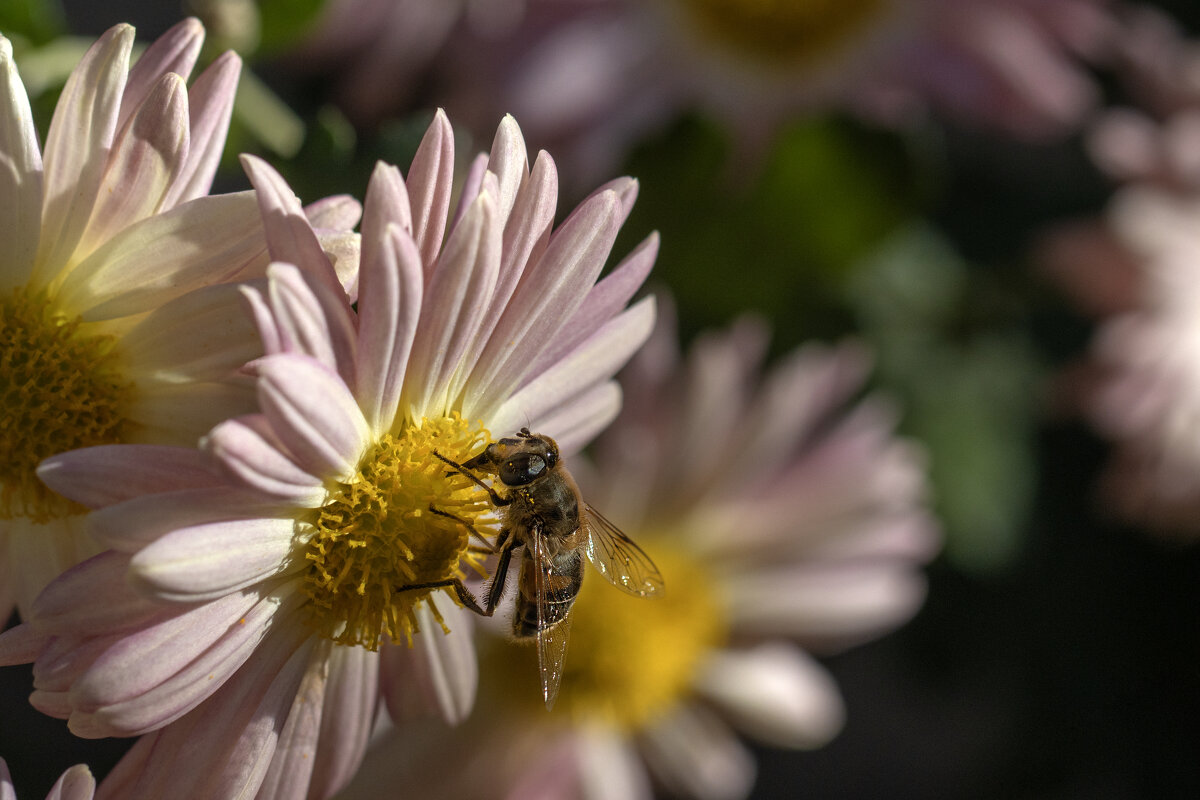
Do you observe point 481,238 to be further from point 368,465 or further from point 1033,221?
point 1033,221

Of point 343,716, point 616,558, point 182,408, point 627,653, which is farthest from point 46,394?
point 627,653

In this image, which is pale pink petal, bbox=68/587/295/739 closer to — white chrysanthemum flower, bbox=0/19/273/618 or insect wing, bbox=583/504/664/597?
white chrysanthemum flower, bbox=0/19/273/618

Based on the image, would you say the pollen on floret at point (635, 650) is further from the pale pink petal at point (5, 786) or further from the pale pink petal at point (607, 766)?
the pale pink petal at point (5, 786)

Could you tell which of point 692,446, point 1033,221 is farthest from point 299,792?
point 1033,221

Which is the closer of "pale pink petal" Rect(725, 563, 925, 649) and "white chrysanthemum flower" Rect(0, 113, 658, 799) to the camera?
"white chrysanthemum flower" Rect(0, 113, 658, 799)

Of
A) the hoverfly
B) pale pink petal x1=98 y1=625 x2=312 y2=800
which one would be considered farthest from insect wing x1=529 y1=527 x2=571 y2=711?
pale pink petal x1=98 y1=625 x2=312 y2=800
